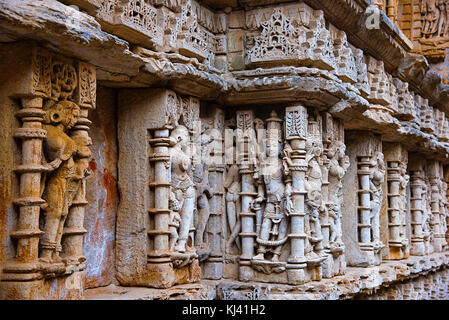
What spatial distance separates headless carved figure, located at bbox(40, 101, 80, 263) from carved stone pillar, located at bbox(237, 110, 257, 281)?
2.58 metres

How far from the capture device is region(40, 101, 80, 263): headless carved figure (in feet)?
13.3

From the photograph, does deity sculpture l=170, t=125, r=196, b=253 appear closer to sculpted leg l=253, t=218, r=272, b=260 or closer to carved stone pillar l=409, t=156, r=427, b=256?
sculpted leg l=253, t=218, r=272, b=260

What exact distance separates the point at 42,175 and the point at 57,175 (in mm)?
130

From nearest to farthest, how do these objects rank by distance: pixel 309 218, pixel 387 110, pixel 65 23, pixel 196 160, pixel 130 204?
1. pixel 65 23
2. pixel 130 204
3. pixel 196 160
4. pixel 309 218
5. pixel 387 110

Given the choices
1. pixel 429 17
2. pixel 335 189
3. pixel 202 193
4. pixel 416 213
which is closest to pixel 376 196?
pixel 335 189

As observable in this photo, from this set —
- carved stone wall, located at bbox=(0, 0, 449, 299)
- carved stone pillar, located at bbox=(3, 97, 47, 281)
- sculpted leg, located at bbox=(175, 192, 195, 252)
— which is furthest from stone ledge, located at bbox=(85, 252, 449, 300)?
carved stone pillar, located at bbox=(3, 97, 47, 281)

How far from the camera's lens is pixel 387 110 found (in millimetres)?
8836

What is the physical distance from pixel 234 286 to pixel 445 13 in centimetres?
1108

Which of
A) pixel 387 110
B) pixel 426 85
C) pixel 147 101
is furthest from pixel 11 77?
pixel 426 85

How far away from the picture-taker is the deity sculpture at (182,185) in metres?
5.59

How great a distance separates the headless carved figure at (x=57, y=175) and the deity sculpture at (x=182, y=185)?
58.8 inches

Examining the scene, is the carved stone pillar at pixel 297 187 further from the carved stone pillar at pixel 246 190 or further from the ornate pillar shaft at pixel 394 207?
the ornate pillar shaft at pixel 394 207

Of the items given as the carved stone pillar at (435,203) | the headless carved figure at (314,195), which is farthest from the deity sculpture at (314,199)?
the carved stone pillar at (435,203)

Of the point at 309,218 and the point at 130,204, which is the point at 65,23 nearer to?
the point at 130,204
